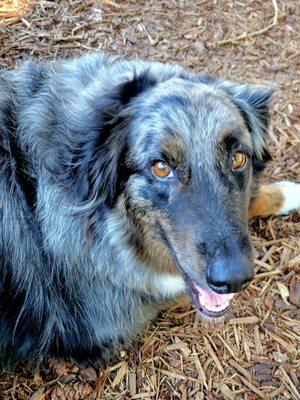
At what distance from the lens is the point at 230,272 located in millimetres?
2238

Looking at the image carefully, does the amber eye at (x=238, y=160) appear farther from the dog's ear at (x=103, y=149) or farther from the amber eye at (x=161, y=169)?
the dog's ear at (x=103, y=149)

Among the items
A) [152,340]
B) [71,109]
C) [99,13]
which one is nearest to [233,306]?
[152,340]

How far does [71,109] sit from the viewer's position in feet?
9.14

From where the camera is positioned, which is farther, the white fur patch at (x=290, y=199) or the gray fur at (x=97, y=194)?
the white fur patch at (x=290, y=199)

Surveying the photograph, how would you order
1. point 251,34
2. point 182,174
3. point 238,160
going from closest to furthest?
point 182,174 → point 238,160 → point 251,34

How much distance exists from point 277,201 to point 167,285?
1.19 meters

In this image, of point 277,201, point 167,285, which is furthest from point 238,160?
point 277,201

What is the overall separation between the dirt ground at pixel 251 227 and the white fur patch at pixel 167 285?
342 millimetres

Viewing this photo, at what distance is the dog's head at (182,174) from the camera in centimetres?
235

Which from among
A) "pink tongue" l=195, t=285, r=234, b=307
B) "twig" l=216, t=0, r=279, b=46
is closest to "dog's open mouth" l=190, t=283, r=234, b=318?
"pink tongue" l=195, t=285, r=234, b=307

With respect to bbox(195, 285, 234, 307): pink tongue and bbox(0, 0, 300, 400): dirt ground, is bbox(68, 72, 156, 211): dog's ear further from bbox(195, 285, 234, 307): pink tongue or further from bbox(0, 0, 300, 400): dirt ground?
bbox(0, 0, 300, 400): dirt ground

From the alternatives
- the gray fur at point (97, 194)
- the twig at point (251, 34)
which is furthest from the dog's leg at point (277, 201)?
the twig at point (251, 34)

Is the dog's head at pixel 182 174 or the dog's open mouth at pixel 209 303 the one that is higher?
the dog's head at pixel 182 174

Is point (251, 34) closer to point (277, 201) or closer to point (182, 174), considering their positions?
point (277, 201)
